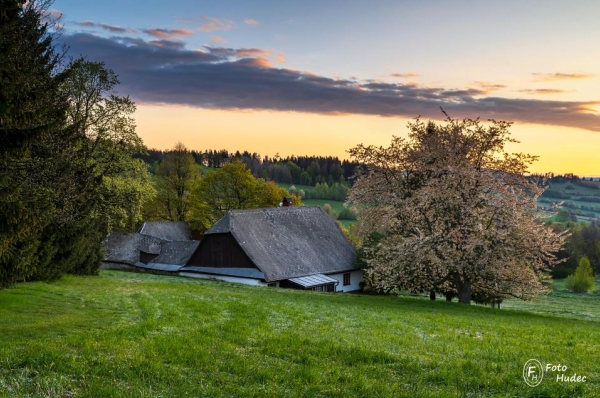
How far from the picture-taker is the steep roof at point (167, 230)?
220 feet

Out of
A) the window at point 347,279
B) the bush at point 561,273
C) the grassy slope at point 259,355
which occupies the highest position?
the grassy slope at point 259,355

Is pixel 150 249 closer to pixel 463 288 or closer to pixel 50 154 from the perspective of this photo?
pixel 50 154

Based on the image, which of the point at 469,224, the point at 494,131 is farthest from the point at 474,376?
the point at 494,131

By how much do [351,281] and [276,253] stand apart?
9254 mm

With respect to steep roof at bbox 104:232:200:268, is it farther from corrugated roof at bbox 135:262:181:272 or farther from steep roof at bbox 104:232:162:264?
corrugated roof at bbox 135:262:181:272

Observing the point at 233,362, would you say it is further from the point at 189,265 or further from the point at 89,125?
the point at 189,265

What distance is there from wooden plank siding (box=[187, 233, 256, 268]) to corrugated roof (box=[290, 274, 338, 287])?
4369mm

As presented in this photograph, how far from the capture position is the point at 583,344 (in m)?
15.1

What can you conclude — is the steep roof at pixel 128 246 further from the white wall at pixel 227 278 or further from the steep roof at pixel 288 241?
the steep roof at pixel 288 241

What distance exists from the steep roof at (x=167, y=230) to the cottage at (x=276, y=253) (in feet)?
57.5

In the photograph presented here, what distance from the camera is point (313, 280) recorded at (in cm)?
4481

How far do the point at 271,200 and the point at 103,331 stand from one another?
56.1m

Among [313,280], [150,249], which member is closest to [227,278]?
[313,280]

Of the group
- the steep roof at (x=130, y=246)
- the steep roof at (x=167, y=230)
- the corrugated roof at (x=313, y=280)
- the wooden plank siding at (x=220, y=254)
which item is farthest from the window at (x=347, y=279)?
the steep roof at (x=167, y=230)
